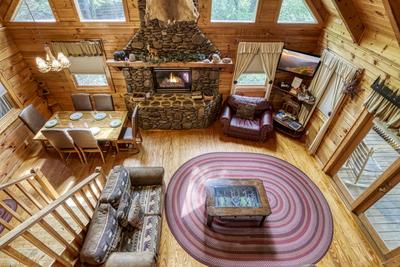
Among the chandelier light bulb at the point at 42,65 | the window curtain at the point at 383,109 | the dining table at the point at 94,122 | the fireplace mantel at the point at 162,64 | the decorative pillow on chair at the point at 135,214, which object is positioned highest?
the chandelier light bulb at the point at 42,65

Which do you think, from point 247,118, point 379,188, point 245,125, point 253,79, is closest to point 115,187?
point 245,125

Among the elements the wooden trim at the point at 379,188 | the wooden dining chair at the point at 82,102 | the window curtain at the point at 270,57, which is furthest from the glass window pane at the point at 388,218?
the wooden dining chair at the point at 82,102

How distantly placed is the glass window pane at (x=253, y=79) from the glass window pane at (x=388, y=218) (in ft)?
12.3

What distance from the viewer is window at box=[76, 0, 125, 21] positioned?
14.4ft

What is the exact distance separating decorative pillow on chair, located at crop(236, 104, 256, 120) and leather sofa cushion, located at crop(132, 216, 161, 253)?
324cm

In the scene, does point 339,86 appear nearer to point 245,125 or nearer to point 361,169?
point 361,169

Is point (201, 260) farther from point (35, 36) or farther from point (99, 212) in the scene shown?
point (35, 36)

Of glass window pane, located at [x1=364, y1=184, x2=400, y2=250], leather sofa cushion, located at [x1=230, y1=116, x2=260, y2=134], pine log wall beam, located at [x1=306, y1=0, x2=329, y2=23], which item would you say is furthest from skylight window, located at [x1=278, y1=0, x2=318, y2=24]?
glass window pane, located at [x1=364, y1=184, x2=400, y2=250]

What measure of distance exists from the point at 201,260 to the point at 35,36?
5.73 metres

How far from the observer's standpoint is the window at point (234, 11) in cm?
453

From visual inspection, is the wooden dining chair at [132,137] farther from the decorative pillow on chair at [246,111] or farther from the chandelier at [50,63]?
the decorative pillow on chair at [246,111]

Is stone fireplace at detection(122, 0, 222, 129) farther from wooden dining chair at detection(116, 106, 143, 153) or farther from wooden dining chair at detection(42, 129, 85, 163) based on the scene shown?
wooden dining chair at detection(42, 129, 85, 163)

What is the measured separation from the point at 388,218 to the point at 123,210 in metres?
4.52

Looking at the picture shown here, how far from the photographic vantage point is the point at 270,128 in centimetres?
497
